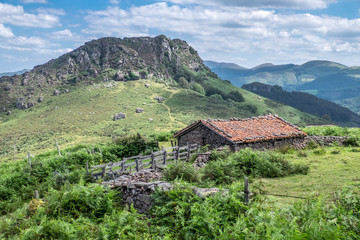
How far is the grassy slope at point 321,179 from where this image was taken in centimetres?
998

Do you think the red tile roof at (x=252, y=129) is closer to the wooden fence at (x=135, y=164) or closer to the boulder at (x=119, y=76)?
the wooden fence at (x=135, y=164)

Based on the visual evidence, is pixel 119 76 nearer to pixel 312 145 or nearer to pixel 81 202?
pixel 312 145

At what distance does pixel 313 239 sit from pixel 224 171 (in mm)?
7595

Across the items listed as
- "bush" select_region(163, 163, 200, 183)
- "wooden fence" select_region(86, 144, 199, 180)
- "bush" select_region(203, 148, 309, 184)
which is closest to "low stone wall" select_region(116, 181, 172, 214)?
"bush" select_region(163, 163, 200, 183)

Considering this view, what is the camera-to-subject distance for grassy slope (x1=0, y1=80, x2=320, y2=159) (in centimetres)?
7462

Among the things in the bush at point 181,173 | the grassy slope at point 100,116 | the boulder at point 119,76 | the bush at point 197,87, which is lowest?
the grassy slope at point 100,116

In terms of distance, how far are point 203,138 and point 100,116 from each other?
2986 inches

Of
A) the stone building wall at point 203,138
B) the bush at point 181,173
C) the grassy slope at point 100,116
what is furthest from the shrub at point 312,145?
the grassy slope at point 100,116

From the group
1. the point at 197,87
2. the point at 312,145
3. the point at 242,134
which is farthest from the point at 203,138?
the point at 197,87

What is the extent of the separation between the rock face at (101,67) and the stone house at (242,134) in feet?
349

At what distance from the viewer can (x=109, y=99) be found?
11012 cm

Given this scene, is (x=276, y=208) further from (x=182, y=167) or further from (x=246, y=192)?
(x=182, y=167)

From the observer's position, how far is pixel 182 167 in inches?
452

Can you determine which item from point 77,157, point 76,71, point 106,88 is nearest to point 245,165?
Answer: point 77,157
